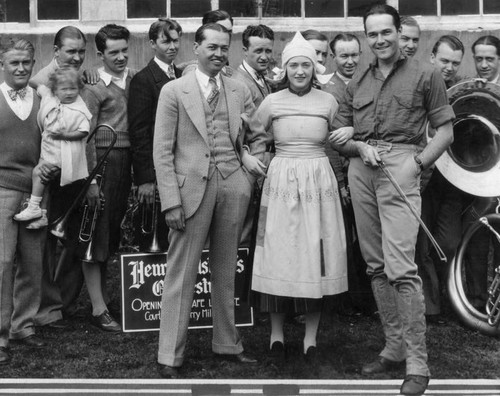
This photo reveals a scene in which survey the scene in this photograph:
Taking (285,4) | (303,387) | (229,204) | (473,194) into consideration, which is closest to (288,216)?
(229,204)

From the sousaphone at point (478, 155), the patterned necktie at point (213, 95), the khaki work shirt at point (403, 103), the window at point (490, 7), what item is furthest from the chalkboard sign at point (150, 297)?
the window at point (490, 7)

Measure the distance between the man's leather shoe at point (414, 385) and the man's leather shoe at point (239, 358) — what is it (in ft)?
3.66

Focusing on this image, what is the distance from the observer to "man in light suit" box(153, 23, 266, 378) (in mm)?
5852

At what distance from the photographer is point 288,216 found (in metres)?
6.03

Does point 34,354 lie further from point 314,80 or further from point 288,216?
point 314,80

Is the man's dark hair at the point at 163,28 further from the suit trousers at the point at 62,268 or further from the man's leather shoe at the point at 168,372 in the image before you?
the man's leather shoe at the point at 168,372

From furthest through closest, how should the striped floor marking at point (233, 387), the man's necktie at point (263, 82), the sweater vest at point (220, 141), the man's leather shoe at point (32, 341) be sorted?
the man's necktie at point (263, 82), the man's leather shoe at point (32, 341), the sweater vest at point (220, 141), the striped floor marking at point (233, 387)

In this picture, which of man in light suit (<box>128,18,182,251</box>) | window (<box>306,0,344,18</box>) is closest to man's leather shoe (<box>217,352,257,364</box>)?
man in light suit (<box>128,18,182,251</box>)

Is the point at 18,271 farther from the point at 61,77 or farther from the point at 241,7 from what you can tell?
the point at 241,7

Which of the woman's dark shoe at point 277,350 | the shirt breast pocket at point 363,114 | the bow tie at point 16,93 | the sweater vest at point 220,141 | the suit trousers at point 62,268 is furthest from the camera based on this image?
the suit trousers at point 62,268

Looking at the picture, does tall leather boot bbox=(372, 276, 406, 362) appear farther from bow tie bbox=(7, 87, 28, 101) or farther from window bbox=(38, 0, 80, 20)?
window bbox=(38, 0, 80, 20)

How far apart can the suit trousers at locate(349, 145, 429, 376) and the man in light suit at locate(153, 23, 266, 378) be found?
2.36 feet

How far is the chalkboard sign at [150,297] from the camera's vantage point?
260 inches

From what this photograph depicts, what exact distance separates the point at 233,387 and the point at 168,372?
0.58 meters
